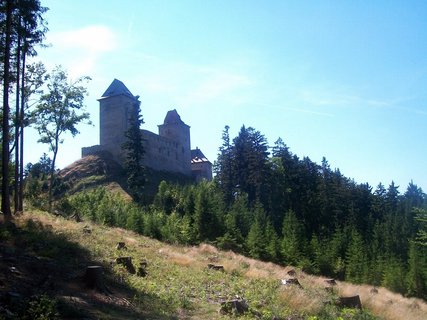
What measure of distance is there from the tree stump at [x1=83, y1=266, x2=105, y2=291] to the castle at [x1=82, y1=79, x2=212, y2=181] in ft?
181

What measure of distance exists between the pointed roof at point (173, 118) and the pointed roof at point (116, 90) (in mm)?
12287

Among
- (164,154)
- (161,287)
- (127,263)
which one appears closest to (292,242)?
(127,263)

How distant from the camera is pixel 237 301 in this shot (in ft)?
36.4

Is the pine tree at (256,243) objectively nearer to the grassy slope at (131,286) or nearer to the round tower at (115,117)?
the grassy slope at (131,286)

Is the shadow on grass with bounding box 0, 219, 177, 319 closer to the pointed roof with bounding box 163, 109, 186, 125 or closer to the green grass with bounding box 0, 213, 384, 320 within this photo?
the green grass with bounding box 0, 213, 384, 320

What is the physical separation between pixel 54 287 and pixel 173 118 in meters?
75.9

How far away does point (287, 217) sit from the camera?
4875 cm

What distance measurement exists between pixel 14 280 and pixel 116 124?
62.4 meters

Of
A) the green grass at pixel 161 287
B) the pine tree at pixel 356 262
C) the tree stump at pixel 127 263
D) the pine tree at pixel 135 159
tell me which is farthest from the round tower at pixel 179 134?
the tree stump at pixel 127 263

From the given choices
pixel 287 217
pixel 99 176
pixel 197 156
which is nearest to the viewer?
pixel 287 217

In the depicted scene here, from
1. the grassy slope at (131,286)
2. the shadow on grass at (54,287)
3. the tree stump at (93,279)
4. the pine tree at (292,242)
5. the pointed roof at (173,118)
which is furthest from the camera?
the pointed roof at (173,118)

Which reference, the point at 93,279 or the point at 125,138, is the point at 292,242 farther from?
the point at 125,138

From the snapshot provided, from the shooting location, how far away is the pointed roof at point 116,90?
72.4 metres

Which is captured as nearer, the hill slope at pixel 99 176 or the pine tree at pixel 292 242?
the pine tree at pixel 292 242
